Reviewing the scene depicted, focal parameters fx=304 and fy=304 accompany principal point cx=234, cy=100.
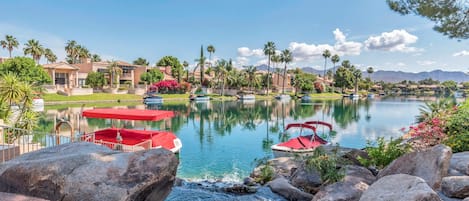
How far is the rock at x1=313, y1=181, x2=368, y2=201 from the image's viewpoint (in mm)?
6066

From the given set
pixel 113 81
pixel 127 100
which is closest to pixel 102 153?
pixel 127 100

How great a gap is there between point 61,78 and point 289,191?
238 feet

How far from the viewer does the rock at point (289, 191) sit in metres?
7.72

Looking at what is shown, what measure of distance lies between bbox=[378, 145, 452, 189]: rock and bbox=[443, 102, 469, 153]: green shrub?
321 centimetres

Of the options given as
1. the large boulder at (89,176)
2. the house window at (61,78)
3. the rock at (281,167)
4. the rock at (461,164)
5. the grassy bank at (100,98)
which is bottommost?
the rock at (281,167)

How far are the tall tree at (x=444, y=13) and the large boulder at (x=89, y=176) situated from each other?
10.4 metres

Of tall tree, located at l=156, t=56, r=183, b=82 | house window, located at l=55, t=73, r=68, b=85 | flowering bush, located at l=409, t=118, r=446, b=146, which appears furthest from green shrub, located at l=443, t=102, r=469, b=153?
tall tree, located at l=156, t=56, r=183, b=82

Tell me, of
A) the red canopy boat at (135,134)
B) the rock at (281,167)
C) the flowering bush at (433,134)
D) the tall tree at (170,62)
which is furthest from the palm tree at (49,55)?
the flowering bush at (433,134)

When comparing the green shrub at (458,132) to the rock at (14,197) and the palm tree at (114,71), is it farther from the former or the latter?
the palm tree at (114,71)

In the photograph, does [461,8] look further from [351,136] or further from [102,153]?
[351,136]

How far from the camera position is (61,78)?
223 feet

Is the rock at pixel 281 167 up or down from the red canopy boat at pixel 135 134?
down

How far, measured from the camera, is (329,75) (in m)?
141

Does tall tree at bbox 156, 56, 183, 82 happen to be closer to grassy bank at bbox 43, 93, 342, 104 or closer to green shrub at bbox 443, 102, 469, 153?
grassy bank at bbox 43, 93, 342, 104
